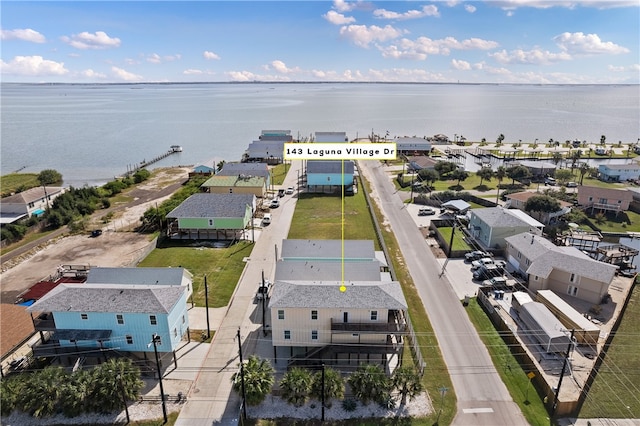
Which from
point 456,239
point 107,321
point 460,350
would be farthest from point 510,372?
point 107,321

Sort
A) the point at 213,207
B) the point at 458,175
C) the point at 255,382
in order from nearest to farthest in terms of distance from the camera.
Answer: the point at 255,382, the point at 213,207, the point at 458,175

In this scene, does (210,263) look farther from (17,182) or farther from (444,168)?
(17,182)

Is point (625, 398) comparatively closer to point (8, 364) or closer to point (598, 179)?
point (8, 364)

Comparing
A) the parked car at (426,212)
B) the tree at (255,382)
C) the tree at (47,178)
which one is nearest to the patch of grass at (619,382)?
the tree at (255,382)

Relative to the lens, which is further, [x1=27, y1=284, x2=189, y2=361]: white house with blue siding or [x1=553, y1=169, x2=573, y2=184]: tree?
[x1=553, y1=169, x2=573, y2=184]: tree

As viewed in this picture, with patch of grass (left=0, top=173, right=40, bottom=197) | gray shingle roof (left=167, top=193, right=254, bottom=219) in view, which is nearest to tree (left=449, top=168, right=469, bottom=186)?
gray shingle roof (left=167, top=193, right=254, bottom=219)

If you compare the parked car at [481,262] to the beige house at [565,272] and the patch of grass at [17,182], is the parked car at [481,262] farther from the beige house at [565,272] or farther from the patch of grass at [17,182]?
the patch of grass at [17,182]

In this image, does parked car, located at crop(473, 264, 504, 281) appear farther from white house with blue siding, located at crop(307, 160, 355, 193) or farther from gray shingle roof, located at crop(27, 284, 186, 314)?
white house with blue siding, located at crop(307, 160, 355, 193)
